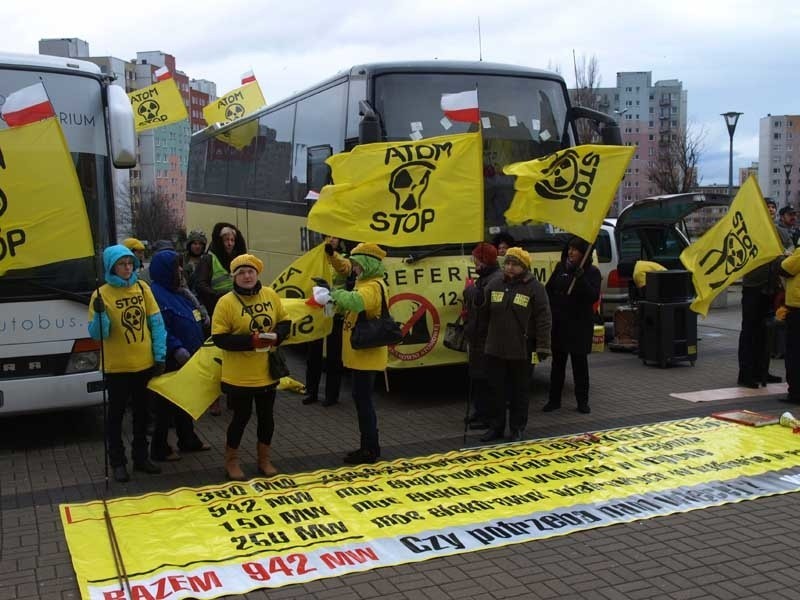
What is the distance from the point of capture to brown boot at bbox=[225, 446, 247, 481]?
6.47 metres

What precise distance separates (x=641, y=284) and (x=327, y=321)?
20.3ft

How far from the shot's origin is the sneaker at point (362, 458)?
271 inches

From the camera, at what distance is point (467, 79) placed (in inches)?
378

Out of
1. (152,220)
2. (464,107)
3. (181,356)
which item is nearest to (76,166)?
(181,356)

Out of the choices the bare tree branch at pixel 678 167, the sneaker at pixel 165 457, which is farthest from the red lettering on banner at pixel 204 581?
the bare tree branch at pixel 678 167

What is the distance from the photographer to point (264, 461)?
6.62 metres

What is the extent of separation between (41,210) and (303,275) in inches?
96.8

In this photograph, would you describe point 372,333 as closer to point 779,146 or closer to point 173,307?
point 173,307

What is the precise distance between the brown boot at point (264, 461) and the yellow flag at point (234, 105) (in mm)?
13424

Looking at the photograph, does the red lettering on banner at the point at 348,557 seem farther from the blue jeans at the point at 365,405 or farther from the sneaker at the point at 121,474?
the sneaker at the point at 121,474

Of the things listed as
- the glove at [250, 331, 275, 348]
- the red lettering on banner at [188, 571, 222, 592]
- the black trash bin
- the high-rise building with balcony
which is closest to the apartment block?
the high-rise building with balcony

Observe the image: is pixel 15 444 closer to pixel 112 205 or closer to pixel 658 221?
pixel 112 205

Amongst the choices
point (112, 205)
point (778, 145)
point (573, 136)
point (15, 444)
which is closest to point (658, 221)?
point (573, 136)

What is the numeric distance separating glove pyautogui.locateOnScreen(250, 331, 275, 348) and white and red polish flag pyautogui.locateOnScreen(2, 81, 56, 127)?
7.41 ft
